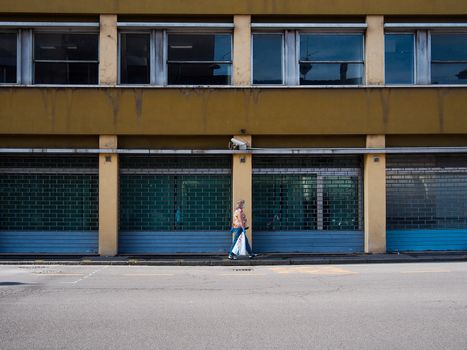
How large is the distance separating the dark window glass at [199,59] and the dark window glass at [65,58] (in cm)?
247

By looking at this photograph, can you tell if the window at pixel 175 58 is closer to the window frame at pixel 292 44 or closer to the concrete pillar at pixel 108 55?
the concrete pillar at pixel 108 55

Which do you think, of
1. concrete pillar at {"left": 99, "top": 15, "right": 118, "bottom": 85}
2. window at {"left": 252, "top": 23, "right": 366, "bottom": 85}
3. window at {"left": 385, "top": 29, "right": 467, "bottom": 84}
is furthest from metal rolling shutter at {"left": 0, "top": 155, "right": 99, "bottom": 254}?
window at {"left": 385, "top": 29, "right": 467, "bottom": 84}

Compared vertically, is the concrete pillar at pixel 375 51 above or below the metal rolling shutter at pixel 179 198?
above

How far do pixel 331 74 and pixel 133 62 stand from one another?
6.29 m

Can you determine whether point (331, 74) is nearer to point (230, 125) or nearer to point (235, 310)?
point (230, 125)

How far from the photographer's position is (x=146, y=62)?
63.1 feet

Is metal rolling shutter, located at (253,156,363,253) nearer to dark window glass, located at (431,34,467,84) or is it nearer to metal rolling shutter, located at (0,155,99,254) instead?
dark window glass, located at (431,34,467,84)

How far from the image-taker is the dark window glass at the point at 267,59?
19.3 meters

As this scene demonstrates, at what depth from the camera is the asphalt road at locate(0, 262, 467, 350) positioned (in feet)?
24.2

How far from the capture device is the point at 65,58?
63.1ft

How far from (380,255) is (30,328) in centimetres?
1267

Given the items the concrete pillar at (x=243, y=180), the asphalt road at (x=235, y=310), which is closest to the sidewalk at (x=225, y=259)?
the concrete pillar at (x=243, y=180)

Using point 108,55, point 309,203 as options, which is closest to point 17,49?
point 108,55

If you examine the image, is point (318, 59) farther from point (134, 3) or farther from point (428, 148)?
point (134, 3)
